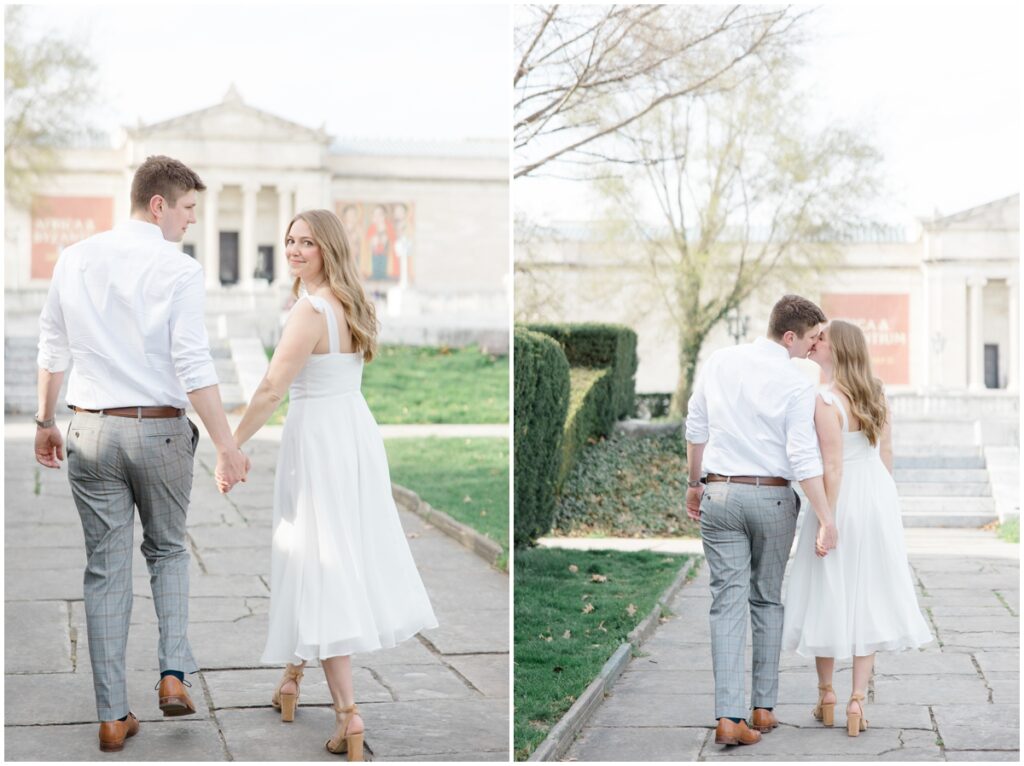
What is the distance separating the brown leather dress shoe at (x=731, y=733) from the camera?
4320 millimetres

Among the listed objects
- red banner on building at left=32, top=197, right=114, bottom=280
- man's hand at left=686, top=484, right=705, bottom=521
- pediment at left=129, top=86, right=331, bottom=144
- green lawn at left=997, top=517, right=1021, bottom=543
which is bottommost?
green lawn at left=997, top=517, right=1021, bottom=543

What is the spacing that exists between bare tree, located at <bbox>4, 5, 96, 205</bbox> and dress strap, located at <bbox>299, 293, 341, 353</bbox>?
19286mm

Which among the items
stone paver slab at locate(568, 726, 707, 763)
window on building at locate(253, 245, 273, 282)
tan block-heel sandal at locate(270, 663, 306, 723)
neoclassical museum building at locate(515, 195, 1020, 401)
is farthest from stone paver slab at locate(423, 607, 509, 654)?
window on building at locate(253, 245, 273, 282)

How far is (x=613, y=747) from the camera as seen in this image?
4402 mm

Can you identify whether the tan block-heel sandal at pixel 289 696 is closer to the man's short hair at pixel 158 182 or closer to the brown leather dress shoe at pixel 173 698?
the brown leather dress shoe at pixel 173 698

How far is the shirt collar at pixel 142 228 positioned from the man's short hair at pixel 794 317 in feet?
7.23

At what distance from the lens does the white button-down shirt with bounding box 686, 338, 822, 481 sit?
4.40 m

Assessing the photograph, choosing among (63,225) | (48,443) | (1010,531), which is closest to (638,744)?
(48,443)

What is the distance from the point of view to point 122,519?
4.12 meters

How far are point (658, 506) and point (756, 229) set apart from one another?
7947 millimetres

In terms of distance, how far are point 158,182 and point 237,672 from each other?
2005 millimetres

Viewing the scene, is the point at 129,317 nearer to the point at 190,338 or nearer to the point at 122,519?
the point at 190,338

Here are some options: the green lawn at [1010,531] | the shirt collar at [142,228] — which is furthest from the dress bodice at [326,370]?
the green lawn at [1010,531]

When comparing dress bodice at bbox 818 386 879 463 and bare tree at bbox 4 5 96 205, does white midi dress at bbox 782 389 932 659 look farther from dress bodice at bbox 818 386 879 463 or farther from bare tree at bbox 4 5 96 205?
bare tree at bbox 4 5 96 205
